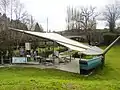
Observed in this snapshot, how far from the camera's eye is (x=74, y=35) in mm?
56438

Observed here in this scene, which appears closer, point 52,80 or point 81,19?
point 52,80

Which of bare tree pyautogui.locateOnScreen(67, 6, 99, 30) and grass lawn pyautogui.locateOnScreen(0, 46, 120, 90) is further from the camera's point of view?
bare tree pyautogui.locateOnScreen(67, 6, 99, 30)

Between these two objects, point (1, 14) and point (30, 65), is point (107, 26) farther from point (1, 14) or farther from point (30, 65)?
point (30, 65)

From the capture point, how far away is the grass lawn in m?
7.68

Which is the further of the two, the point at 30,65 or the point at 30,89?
the point at 30,65

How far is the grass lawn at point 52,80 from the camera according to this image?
25.2ft

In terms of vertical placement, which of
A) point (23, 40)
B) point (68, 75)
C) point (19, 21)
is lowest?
point (68, 75)

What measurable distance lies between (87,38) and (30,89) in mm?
45433

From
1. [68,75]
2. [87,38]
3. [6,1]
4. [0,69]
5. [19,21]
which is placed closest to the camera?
[68,75]

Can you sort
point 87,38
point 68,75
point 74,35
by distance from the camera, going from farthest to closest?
point 74,35 → point 87,38 → point 68,75

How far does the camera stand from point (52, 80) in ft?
33.1

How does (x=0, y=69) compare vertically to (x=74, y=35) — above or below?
below

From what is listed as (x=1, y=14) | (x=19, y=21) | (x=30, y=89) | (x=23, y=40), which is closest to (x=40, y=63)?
(x=30, y=89)

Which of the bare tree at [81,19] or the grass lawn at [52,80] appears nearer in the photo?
the grass lawn at [52,80]
